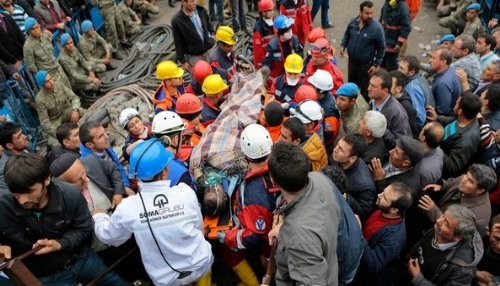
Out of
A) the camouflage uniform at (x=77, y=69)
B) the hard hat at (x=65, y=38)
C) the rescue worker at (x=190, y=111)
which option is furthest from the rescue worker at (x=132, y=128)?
the hard hat at (x=65, y=38)

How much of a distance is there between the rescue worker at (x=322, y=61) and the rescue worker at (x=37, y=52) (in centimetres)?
423

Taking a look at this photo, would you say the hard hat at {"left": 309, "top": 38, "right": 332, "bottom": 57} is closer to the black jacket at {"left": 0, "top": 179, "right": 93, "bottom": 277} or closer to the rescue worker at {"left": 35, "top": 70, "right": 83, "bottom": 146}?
the black jacket at {"left": 0, "top": 179, "right": 93, "bottom": 277}

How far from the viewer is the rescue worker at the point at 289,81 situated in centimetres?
507

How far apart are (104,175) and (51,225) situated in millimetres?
821

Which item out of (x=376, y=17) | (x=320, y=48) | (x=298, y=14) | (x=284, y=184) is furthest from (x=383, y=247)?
(x=376, y=17)

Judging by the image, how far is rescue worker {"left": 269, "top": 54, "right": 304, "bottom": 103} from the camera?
200 inches

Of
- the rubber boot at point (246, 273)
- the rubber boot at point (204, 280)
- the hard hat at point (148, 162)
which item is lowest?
the rubber boot at point (246, 273)

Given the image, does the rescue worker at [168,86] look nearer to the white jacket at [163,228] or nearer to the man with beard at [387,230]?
the white jacket at [163,228]

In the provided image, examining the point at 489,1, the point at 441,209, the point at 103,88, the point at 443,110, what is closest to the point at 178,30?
the point at 103,88

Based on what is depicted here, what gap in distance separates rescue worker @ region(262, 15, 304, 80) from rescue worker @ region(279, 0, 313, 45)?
1239mm

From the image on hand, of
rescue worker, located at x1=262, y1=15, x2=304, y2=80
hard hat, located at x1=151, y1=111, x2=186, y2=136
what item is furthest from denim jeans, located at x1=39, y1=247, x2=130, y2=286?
rescue worker, located at x1=262, y1=15, x2=304, y2=80

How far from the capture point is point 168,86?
17.4 ft

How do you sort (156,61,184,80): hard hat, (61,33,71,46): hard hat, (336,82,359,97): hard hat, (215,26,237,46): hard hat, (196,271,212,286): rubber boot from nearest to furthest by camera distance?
(196,271,212,286): rubber boot, (336,82,359,97): hard hat, (156,61,184,80): hard hat, (215,26,237,46): hard hat, (61,33,71,46): hard hat

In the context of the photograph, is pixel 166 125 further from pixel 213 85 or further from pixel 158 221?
pixel 158 221
